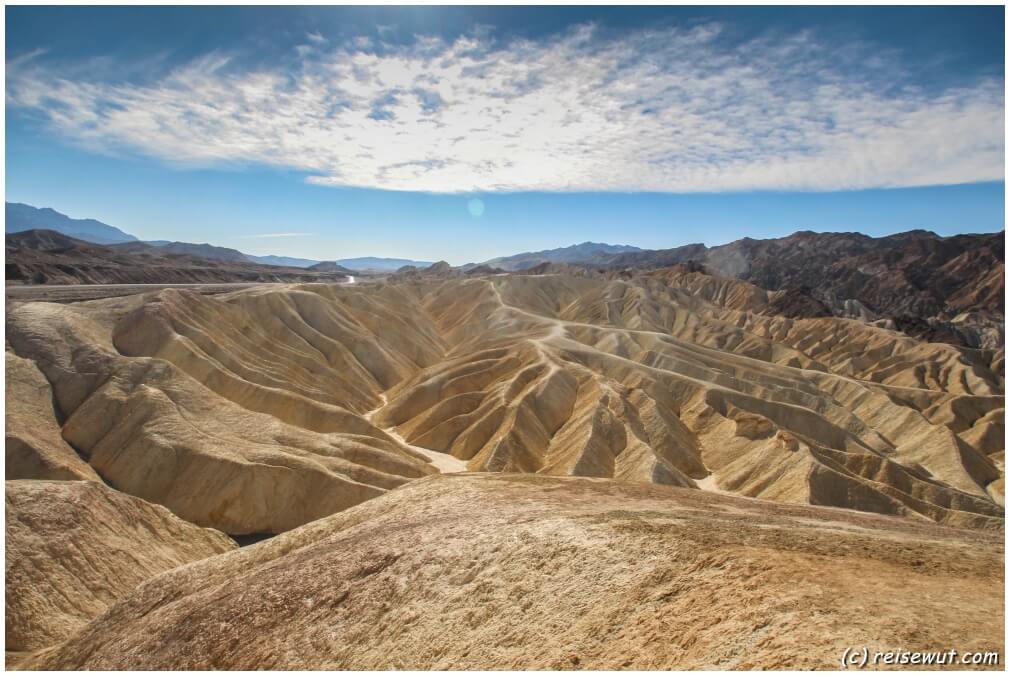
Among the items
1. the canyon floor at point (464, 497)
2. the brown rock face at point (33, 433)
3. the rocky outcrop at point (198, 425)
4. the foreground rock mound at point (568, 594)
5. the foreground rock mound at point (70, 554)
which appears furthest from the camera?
the rocky outcrop at point (198, 425)

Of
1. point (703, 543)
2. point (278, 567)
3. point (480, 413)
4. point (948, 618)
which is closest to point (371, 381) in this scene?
point (480, 413)

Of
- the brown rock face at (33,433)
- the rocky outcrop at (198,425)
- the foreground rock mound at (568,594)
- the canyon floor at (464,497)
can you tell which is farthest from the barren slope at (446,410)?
the foreground rock mound at (568,594)

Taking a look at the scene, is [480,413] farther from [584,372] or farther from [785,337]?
[785,337]

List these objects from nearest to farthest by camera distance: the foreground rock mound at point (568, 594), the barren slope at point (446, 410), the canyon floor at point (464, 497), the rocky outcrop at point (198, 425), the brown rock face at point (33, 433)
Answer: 1. the foreground rock mound at point (568, 594)
2. the canyon floor at point (464, 497)
3. the brown rock face at point (33, 433)
4. the rocky outcrop at point (198, 425)
5. the barren slope at point (446, 410)

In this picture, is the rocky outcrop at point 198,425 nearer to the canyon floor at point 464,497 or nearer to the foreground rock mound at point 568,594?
the canyon floor at point 464,497

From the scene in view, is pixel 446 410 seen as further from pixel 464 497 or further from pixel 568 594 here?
pixel 568 594

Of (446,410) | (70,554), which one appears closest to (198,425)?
(70,554)
